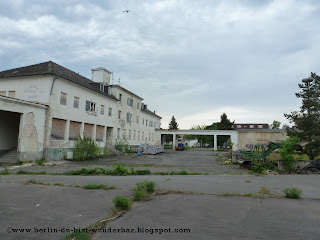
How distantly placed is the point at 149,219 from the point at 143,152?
32784mm

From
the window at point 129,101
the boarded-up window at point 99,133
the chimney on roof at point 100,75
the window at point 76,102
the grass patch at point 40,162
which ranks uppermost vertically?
the chimney on roof at point 100,75

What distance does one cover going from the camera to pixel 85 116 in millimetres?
29594

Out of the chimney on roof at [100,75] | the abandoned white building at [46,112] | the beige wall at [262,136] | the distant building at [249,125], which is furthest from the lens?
the distant building at [249,125]

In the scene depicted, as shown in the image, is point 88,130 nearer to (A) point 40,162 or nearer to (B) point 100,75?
(A) point 40,162

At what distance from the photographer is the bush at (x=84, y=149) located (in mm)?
25672

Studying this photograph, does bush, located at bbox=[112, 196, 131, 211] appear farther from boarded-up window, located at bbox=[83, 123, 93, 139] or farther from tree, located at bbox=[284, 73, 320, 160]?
boarded-up window, located at bbox=[83, 123, 93, 139]

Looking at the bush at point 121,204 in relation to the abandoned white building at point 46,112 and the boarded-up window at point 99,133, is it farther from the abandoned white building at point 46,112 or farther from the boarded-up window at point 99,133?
the boarded-up window at point 99,133

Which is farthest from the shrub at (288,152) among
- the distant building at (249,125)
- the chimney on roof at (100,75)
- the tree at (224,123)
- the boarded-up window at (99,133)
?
the distant building at (249,125)

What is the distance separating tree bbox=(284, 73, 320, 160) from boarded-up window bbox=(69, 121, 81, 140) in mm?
21911

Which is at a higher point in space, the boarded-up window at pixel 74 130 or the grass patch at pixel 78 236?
the boarded-up window at pixel 74 130

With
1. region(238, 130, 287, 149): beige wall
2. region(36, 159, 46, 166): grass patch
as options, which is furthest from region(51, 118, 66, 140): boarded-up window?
region(238, 130, 287, 149): beige wall

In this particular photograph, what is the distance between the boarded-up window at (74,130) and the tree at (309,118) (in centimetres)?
2191

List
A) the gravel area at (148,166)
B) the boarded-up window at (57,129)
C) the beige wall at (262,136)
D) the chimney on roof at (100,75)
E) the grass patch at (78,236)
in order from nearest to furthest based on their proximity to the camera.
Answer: the grass patch at (78,236) < the gravel area at (148,166) < the boarded-up window at (57,129) < the chimney on roof at (100,75) < the beige wall at (262,136)

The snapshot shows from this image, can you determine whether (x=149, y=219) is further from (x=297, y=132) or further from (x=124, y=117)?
(x=124, y=117)
